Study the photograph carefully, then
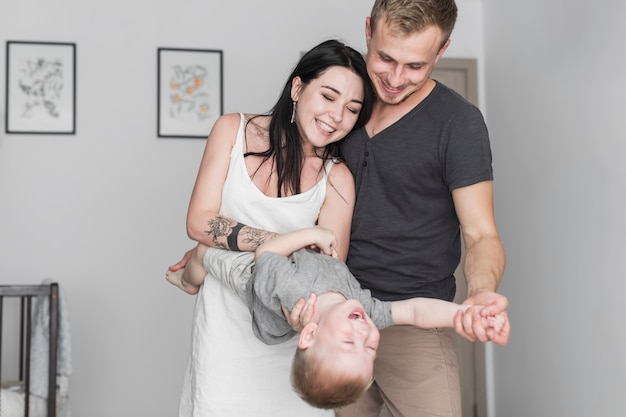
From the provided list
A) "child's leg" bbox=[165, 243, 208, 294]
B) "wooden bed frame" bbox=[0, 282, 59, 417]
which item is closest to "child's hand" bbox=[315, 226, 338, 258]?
"child's leg" bbox=[165, 243, 208, 294]

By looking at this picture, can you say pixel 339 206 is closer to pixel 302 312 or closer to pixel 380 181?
pixel 380 181

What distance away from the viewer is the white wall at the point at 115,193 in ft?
12.8

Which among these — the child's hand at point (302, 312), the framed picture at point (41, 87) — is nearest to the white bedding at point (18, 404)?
the framed picture at point (41, 87)

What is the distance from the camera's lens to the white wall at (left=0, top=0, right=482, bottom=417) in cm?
392

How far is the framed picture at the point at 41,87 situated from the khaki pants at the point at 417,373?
2.64 metres

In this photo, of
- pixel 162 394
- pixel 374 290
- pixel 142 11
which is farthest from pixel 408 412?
pixel 142 11

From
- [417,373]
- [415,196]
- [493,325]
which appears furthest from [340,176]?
[493,325]

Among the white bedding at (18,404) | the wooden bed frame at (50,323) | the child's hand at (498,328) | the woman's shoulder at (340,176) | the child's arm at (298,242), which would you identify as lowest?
the white bedding at (18,404)

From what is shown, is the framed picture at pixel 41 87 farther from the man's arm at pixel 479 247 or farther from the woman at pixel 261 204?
the man's arm at pixel 479 247

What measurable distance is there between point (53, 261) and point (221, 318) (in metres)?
2.32

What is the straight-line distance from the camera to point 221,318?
1.96 metres

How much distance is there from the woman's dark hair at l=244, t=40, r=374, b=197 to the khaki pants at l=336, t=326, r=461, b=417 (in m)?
0.54

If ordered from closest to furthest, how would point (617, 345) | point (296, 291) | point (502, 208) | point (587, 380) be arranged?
point (296, 291) < point (617, 345) < point (587, 380) < point (502, 208)

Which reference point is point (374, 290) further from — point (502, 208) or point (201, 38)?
point (201, 38)
